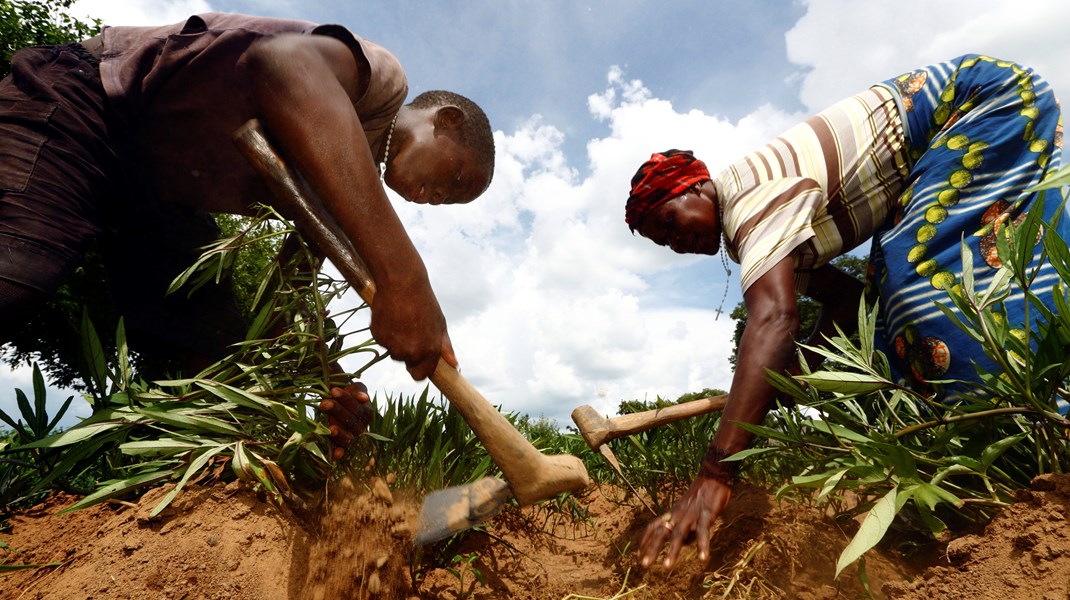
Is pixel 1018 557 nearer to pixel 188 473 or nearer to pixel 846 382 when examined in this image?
pixel 846 382

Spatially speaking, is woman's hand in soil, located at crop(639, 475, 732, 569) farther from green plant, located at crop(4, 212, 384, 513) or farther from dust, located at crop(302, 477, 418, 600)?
green plant, located at crop(4, 212, 384, 513)

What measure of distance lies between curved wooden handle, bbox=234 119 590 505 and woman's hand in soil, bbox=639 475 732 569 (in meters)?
0.30

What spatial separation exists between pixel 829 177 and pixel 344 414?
79.6 inches

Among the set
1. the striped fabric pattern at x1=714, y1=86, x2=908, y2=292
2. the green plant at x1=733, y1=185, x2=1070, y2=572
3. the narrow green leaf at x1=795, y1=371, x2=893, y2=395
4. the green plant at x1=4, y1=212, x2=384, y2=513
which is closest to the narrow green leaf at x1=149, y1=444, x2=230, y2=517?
the green plant at x1=4, y1=212, x2=384, y2=513

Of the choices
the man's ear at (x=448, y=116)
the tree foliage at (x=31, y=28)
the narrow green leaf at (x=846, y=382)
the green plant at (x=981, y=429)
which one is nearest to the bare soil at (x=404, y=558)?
the green plant at (x=981, y=429)

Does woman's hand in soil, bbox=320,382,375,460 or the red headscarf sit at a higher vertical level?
the red headscarf

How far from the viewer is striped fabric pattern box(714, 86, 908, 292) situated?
2.01 m

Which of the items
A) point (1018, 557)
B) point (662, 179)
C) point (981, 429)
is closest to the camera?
point (1018, 557)

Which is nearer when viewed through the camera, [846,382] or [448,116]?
[846,382]

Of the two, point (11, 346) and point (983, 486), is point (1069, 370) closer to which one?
point (983, 486)

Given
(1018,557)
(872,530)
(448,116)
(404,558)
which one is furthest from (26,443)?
(1018,557)

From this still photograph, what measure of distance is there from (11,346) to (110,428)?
33.4 ft

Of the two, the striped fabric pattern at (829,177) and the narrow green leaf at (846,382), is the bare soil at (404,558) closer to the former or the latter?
the narrow green leaf at (846,382)

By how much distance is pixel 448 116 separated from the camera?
229cm
